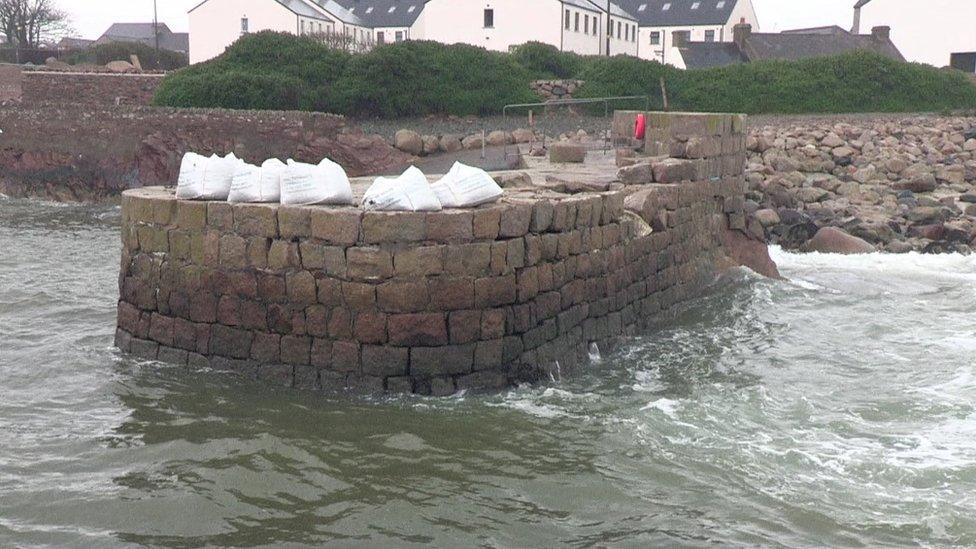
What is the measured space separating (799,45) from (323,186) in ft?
143

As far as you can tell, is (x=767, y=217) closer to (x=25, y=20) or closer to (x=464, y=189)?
(x=464, y=189)

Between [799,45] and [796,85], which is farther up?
[799,45]

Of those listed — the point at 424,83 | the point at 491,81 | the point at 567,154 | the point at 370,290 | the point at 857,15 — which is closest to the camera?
the point at 370,290

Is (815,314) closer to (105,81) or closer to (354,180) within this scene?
(354,180)

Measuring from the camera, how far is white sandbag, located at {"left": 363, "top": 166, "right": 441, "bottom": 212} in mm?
8570

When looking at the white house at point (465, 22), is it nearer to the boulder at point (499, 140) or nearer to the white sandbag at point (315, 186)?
the boulder at point (499, 140)

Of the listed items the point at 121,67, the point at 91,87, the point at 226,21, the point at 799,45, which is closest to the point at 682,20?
the point at 799,45

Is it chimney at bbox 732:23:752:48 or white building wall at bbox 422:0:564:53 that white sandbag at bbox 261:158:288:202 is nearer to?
white building wall at bbox 422:0:564:53

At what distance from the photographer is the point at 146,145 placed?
977 inches

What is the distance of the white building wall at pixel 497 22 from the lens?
4791cm

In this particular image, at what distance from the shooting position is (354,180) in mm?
12688

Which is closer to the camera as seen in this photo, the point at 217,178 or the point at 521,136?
the point at 217,178

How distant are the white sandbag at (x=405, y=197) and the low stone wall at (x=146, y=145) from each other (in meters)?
15.7

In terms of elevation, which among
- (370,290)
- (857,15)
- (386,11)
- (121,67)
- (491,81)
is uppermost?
(386,11)
